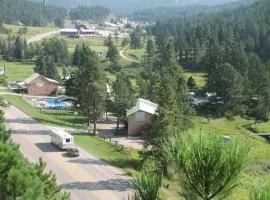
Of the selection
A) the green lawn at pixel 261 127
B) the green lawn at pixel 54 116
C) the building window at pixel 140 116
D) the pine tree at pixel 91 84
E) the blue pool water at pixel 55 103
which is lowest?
the green lawn at pixel 261 127

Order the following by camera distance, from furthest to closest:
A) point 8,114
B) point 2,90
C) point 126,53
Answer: point 126,53 < point 2,90 < point 8,114

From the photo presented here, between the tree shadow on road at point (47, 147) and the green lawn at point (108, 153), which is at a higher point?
the tree shadow on road at point (47, 147)

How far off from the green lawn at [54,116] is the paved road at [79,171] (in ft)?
19.2

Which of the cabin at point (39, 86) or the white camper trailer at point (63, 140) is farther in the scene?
the cabin at point (39, 86)

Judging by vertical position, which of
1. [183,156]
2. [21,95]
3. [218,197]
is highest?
[183,156]

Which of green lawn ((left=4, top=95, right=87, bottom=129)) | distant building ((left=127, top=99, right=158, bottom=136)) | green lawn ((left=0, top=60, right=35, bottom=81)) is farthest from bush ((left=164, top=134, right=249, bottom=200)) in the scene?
green lawn ((left=0, top=60, right=35, bottom=81))

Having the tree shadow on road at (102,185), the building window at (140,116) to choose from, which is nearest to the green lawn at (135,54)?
the building window at (140,116)

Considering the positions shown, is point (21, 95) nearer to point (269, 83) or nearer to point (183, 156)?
point (269, 83)

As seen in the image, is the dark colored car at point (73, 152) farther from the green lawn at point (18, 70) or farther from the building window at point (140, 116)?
the green lawn at point (18, 70)

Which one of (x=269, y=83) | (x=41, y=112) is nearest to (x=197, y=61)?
(x=269, y=83)

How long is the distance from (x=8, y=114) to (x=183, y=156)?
44.5 metres

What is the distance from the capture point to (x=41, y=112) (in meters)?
55.5

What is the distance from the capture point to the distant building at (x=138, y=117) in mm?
47125

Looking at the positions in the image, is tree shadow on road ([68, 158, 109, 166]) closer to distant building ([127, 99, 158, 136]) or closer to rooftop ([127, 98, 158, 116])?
rooftop ([127, 98, 158, 116])
